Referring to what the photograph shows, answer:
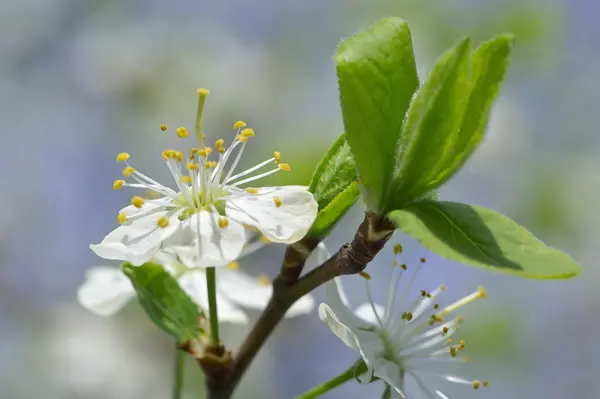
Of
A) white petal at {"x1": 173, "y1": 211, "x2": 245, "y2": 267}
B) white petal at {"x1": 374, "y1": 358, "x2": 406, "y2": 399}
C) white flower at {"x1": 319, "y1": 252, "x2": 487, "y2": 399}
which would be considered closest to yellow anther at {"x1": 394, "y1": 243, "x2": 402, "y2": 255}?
white flower at {"x1": 319, "y1": 252, "x2": 487, "y2": 399}

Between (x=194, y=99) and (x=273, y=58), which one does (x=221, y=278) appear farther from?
(x=273, y=58)

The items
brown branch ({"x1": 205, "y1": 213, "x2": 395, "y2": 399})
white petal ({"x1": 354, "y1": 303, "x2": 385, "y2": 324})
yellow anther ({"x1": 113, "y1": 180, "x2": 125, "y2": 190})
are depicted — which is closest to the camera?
brown branch ({"x1": 205, "y1": 213, "x2": 395, "y2": 399})

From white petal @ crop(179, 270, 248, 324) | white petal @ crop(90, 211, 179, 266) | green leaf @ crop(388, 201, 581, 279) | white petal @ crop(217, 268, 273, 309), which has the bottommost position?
white petal @ crop(217, 268, 273, 309)

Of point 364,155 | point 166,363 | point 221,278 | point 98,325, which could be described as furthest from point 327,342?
point 364,155

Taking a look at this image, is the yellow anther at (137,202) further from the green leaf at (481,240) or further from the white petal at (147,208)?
the green leaf at (481,240)

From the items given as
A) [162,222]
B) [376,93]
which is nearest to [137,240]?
[162,222]

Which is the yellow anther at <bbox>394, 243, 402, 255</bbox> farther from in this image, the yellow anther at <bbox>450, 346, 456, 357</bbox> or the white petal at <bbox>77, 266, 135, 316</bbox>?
the white petal at <bbox>77, 266, 135, 316</bbox>

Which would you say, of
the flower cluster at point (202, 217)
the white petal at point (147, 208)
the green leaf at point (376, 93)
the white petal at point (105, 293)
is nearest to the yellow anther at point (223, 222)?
the flower cluster at point (202, 217)
